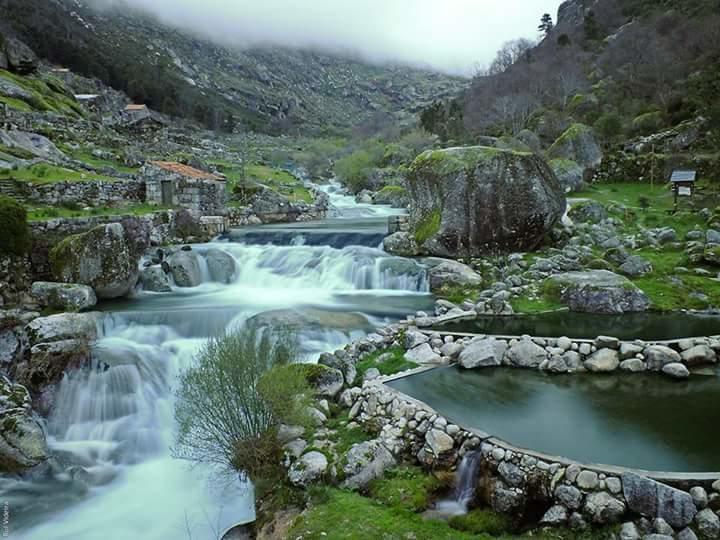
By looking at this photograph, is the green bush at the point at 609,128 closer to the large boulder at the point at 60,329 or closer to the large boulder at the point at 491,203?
the large boulder at the point at 491,203

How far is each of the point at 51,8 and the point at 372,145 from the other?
8222 cm

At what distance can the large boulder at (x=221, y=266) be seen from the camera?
2348 cm

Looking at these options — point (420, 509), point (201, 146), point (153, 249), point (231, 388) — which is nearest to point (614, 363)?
point (420, 509)

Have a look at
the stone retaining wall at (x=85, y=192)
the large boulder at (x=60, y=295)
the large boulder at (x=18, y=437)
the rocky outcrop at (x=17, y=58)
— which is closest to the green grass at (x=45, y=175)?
the stone retaining wall at (x=85, y=192)

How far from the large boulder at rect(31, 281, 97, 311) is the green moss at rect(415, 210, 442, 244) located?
44.7 ft

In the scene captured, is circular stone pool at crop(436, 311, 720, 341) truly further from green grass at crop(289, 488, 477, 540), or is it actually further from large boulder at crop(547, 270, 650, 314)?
green grass at crop(289, 488, 477, 540)

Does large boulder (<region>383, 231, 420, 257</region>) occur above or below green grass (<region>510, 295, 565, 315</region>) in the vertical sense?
above

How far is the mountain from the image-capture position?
4162 centimetres

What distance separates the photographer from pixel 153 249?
24.7 m

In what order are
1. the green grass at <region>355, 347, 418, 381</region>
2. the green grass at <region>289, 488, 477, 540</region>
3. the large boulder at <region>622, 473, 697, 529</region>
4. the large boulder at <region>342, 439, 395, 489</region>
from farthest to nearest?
the green grass at <region>355, 347, 418, 381</region>, the large boulder at <region>342, 439, 395, 489</region>, the green grass at <region>289, 488, 477, 540</region>, the large boulder at <region>622, 473, 697, 529</region>

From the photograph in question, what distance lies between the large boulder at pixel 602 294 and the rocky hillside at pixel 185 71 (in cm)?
7857

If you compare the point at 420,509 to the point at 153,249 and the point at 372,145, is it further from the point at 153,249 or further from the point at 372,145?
the point at 372,145

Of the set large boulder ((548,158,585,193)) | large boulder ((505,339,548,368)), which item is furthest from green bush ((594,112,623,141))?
large boulder ((505,339,548,368))

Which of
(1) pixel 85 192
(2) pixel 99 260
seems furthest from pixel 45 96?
(2) pixel 99 260
